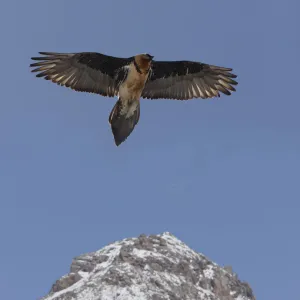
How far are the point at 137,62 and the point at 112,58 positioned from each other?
92.4 inches

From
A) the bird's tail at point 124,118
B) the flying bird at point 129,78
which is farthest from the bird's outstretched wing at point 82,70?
the bird's tail at point 124,118

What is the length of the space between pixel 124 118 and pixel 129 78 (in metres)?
0.98

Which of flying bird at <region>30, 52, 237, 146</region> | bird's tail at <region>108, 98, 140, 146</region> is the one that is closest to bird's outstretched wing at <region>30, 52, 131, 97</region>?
flying bird at <region>30, 52, 237, 146</region>

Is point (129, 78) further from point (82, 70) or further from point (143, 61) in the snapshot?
point (82, 70)

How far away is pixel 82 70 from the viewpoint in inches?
731

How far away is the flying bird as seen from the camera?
1620cm

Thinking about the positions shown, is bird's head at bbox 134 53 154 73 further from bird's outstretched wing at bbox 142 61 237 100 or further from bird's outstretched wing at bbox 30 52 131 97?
bird's outstretched wing at bbox 142 61 237 100

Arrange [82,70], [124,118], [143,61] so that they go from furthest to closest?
1. [82,70]
2. [124,118]
3. [143,61]

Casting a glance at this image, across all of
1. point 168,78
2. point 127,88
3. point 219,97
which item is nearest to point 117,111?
point 127,88

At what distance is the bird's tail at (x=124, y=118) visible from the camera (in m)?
16.1

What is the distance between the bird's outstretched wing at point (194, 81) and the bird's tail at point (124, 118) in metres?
2.51

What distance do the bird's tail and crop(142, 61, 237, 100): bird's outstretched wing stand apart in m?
2.51

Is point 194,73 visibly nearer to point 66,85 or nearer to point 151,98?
point 151,98

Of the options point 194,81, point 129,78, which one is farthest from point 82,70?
point 194,81
